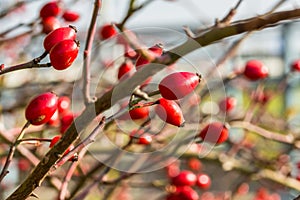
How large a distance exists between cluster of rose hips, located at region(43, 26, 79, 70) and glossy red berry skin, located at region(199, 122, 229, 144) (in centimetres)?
68

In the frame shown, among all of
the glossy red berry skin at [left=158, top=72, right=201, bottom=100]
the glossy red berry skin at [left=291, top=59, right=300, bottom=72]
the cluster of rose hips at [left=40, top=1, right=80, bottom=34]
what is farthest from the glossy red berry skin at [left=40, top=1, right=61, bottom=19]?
the glossy red berry skin at [left=291, top=59, right=300, bottom=72]

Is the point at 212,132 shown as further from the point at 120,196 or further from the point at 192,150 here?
the point at 120,196

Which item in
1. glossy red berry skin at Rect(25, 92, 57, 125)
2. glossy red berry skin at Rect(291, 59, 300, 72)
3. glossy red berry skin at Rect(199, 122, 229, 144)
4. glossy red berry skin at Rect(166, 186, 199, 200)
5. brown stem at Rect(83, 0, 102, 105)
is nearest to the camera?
glossy red berry skin at Rect(25, 92, 57, 125)

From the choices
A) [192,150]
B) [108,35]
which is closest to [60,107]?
[108,35]

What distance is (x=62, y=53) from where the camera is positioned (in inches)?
37.5

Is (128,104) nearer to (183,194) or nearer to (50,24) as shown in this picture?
(50,24)

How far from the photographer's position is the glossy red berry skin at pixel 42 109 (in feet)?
3.54

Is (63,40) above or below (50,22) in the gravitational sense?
above

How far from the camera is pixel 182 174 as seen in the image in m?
1.97

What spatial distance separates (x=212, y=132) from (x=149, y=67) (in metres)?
0.61

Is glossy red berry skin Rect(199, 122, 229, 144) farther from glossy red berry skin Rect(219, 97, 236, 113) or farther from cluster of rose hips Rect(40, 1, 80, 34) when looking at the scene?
cluster of rose hips Rect(40, 1, 80, 34)

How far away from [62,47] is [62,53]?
1cm

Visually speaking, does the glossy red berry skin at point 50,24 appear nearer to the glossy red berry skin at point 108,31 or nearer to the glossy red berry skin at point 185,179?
the glossy red berry skin at point 108,31

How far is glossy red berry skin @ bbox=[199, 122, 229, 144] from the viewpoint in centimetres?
158
